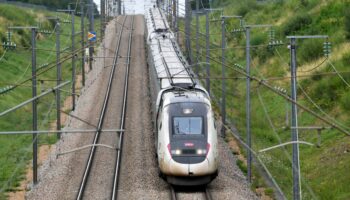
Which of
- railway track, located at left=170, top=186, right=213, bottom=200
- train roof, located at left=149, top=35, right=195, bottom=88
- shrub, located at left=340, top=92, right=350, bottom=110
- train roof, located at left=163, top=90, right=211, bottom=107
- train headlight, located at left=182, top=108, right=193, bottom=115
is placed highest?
train roof, located at left=149, top=35, right=195, bottom=88

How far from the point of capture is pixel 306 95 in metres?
26.3

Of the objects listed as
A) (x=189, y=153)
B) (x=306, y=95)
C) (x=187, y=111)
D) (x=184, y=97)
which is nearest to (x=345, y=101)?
(x=306, y=95)

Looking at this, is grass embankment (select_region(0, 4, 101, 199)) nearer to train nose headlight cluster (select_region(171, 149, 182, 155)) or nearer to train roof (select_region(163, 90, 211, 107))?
train roof (select_region(163, 90, 211, 107))

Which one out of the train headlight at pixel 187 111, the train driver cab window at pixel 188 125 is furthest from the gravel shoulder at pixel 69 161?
the train headlight at pixel 187 111

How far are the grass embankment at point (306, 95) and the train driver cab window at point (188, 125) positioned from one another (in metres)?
2.52

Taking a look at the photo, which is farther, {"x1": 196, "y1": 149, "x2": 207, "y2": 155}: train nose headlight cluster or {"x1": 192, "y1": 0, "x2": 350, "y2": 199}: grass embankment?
{"x1": 192, "y1": 0, "x2": 350, "y2": 199}: grass embankment

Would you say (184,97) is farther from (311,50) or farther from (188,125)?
(311,50)

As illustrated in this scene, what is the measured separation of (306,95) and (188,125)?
494 cm

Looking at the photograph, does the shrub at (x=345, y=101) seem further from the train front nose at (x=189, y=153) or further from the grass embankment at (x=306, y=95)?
the train front nose at (x=189, y=153)

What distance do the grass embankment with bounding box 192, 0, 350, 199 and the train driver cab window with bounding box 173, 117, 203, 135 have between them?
2525 mm

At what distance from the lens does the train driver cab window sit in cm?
2456

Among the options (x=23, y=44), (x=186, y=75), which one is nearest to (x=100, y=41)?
(x=23, y=44)

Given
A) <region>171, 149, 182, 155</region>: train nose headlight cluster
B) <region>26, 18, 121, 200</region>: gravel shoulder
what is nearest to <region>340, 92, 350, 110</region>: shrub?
<region>171, 149, 182, 155</region>: train nose headlight cluster

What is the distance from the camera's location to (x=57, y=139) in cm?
3428
